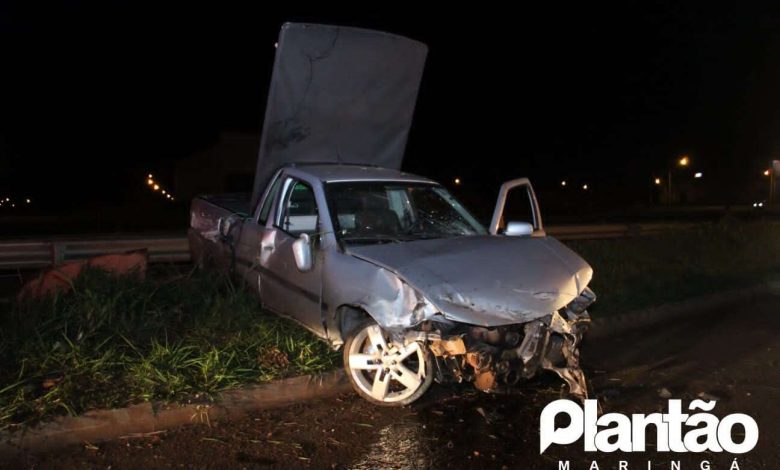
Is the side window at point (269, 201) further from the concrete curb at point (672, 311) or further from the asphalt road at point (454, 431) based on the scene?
the concrete curb at point (672, 311)

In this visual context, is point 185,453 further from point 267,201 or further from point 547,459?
point 267,201

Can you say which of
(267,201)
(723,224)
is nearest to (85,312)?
(267,201)

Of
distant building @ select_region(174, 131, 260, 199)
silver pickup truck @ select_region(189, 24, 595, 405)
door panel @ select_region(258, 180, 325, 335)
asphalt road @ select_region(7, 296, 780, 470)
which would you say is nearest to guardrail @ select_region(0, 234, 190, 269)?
silver pickup truck @ select_region(189, 24, 595, 405)

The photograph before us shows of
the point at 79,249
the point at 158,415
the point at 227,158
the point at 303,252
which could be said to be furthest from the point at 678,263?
the point at 227,158

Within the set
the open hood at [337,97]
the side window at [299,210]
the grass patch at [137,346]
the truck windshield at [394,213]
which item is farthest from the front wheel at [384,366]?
the open hood at [337,97]

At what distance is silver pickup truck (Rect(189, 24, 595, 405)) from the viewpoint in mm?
4805

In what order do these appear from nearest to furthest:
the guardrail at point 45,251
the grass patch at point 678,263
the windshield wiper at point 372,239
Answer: the windshield wiper at point 372,239, the grass patch at point 678,263, the guardrail at point 45,251

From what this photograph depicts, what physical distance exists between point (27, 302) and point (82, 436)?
6.57 feet

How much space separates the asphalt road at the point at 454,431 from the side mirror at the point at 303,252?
106cm

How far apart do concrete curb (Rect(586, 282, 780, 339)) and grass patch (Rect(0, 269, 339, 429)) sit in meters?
3.49

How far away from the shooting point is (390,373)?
5.10 meters

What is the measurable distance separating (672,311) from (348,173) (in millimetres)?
4862

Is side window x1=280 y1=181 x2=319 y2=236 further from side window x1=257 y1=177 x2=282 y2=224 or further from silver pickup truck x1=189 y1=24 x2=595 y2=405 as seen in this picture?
side window x1=257 y1=177 x2=282 y2=224

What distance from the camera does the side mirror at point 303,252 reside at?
18.1ft
